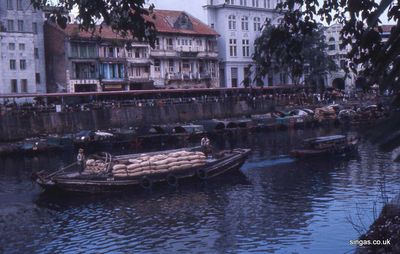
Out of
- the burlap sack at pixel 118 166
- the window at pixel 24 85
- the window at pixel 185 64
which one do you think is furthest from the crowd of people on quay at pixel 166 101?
the burlap sack at pixel 118 166

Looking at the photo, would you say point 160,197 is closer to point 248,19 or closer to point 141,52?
point 141,52

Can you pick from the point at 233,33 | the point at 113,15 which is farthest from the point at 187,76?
the point at 113,15

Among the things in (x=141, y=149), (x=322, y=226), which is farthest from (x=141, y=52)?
(x=322, y=226)

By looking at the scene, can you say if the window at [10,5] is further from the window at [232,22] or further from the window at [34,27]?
the window at [232,22]

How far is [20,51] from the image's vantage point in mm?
68312

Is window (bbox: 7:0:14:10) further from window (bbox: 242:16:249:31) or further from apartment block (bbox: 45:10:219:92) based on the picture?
window (bbox: 242:16:249:31)

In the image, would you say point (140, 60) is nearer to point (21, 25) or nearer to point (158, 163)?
point (21, 25)

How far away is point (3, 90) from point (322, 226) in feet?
177

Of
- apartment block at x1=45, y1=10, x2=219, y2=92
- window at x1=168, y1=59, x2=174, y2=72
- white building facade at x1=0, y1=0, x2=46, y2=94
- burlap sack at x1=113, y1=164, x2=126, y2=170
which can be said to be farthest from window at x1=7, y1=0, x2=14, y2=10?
burlap sack at x1=113, y1=164, x2=126, y2=170

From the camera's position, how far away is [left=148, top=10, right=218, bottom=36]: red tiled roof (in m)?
81.6

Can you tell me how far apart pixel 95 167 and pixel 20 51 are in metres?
41.8

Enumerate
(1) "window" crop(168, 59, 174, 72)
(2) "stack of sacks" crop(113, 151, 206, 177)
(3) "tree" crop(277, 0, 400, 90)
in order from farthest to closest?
(1) "window" crop(168, 59, 174, 72)
(2) "stack of sacks" crop(113, 151, 206, 177)
(3) "tree" crop(277, 0, 400, 90)

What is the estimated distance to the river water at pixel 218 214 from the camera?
788 inches

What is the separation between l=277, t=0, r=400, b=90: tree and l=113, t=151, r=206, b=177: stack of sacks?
2314 centimetres
